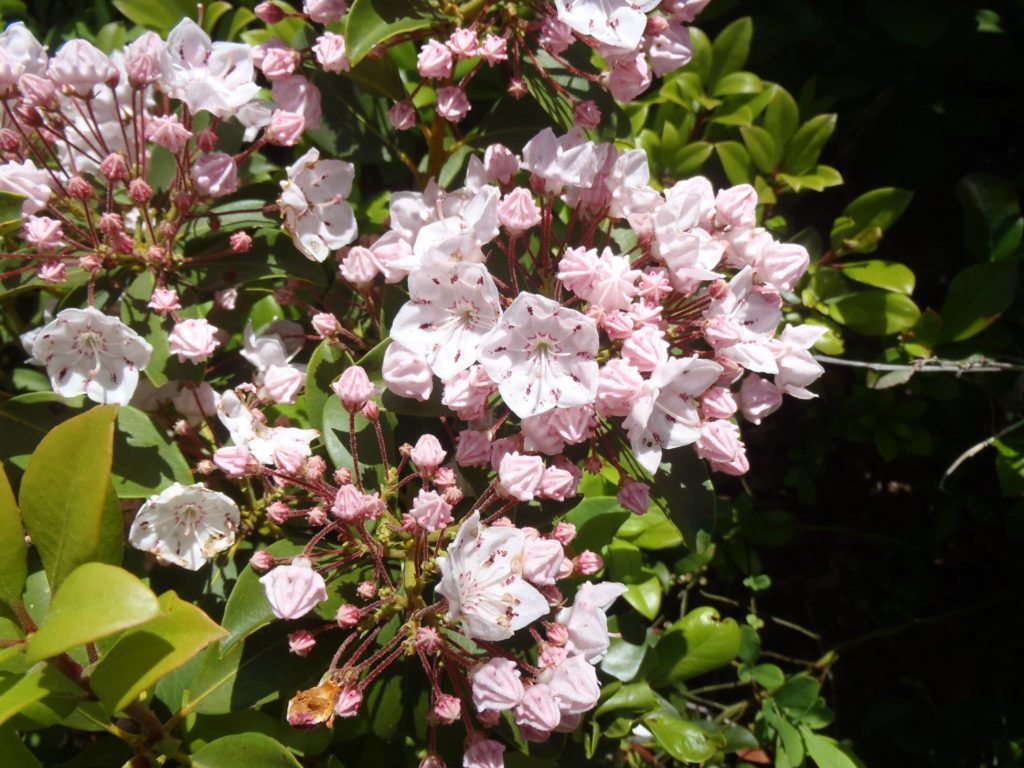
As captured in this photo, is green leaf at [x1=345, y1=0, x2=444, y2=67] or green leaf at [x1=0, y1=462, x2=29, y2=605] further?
green leaf at [x1=345, y1=0, x2=444, y2=67]

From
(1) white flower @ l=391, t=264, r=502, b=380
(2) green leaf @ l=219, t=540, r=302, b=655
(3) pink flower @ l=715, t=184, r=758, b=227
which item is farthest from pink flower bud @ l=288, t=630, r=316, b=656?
(3) pink flower @ l=715, t=184, r=758, b=227

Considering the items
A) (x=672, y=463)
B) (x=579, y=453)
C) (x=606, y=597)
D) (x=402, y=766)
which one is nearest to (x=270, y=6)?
(x=579, y=453)

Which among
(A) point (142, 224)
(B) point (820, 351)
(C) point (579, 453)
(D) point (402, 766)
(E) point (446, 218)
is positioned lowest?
(D) point (402, 766)

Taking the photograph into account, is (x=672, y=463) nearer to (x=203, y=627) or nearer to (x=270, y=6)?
(x=203, y=627)

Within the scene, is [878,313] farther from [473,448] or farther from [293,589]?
[293,589]

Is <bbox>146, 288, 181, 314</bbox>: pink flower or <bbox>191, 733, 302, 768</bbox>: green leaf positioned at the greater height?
<bbox>146, 288, 181, 314</bbox>: pink flower

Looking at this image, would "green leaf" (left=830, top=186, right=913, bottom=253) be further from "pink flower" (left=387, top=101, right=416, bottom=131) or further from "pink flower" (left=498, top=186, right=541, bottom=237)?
"pink flower" (left=387, top=101, right=416, bottom=131)
